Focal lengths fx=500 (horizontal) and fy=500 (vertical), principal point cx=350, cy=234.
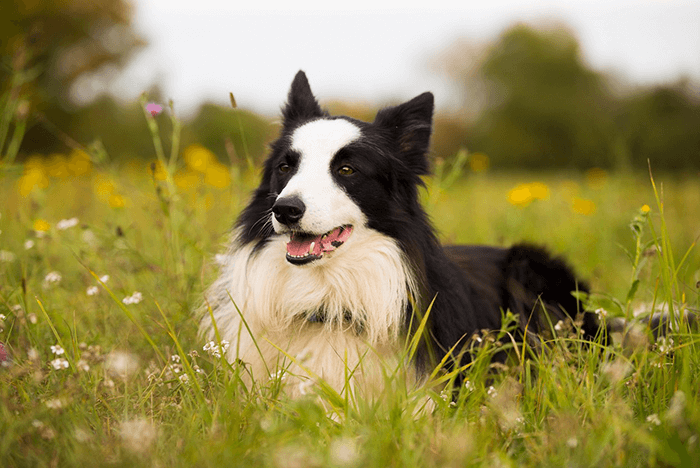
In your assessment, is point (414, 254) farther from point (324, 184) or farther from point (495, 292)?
point (495, 292)

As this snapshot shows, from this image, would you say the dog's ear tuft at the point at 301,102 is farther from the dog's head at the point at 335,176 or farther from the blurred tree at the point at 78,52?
the blurred tree at the point at 78,52

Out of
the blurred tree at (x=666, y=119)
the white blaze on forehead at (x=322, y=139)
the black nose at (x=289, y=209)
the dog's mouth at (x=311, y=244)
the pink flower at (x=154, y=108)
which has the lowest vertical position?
the blurred tree at (x=666, y=119)

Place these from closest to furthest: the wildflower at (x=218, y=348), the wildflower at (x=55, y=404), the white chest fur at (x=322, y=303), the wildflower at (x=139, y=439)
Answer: the wildflower at (x=139, y=439) → the wildflower at (x=55, y=404) → the wildflower at (x=218, y=348) → the white chest fur at (x=322, y=303)

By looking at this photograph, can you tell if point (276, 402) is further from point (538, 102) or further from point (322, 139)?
point (538, 102)

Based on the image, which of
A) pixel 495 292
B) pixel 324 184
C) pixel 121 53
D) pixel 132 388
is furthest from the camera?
pixel 121 53

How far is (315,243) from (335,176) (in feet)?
1.22

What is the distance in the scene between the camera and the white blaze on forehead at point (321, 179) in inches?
94.4

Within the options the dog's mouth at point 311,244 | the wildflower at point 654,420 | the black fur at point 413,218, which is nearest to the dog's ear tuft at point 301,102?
the black fur at point 413,218

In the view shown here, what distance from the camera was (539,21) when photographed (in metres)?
32.5

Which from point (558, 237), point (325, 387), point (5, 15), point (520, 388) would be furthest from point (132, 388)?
point (5, 15)

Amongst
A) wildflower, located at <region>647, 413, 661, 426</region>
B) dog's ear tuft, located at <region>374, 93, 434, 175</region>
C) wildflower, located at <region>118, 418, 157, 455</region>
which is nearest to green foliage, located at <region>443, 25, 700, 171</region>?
dog's ear tuft, located at <region>374, 93, 434, 175</region>

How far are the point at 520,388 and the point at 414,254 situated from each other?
831 millimetres

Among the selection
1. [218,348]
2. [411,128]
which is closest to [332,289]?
[218,348]

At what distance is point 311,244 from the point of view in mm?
2496
